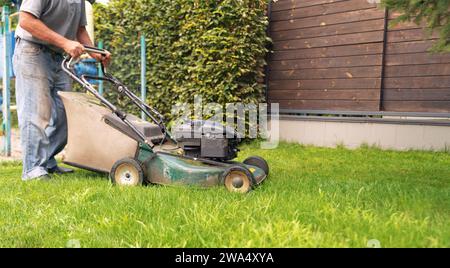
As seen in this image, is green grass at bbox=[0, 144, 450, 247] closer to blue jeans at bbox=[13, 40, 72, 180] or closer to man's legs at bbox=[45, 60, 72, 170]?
blue jeans at bbox=[13, 40, 72, 180]

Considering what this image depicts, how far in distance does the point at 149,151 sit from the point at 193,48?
266cm

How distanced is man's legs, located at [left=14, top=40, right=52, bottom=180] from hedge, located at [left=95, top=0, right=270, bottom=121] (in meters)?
2.24

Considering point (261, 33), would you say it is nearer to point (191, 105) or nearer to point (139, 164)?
point (191, 105)

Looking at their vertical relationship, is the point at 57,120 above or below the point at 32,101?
below

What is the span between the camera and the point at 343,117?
5.20 meters

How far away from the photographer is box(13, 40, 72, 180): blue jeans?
3.18m

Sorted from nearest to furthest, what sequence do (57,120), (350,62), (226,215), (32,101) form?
(226,215) → (32,101) → (57,120) → (350,62)

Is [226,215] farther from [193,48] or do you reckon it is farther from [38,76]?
[193,48]

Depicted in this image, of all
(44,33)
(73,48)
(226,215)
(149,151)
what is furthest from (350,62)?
(226,215)

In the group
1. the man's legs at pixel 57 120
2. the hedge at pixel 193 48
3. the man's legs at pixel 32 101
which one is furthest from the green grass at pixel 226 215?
the hedge at pixel 193 48

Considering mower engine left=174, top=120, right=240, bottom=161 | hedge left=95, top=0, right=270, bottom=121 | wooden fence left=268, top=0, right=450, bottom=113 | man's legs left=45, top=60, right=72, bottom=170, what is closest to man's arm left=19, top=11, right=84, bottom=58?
man's legs left=45, top=60, right=72, bottom=170

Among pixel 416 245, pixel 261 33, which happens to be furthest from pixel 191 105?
pixel 416 245

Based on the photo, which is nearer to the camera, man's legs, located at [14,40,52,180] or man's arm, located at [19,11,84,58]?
man's arm, located at [19,11,84,58]

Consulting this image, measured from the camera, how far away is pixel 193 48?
5289mm
